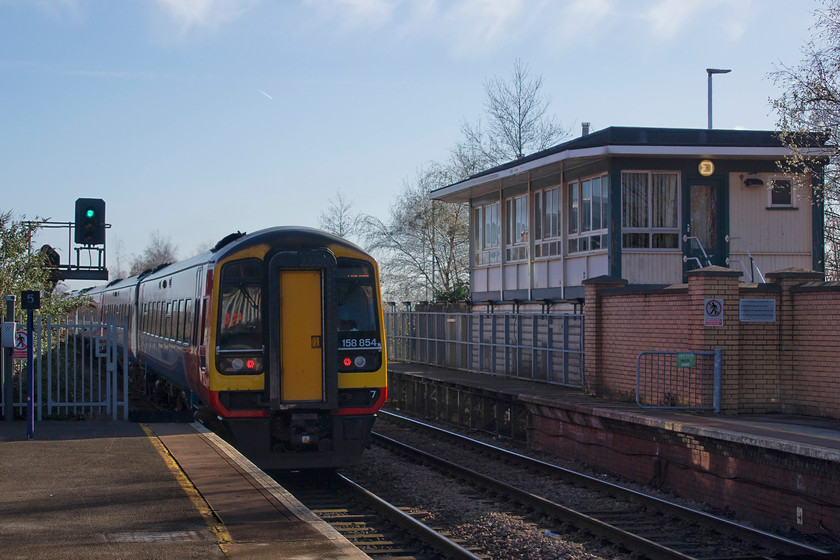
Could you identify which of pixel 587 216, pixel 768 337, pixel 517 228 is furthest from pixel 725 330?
pixel 517 228

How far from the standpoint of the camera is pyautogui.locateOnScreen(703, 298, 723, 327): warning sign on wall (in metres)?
11.9

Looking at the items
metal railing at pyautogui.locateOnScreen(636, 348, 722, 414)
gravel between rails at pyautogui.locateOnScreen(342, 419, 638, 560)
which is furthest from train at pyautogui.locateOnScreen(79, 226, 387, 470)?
metal railing at pyautogui.locateOnScreen(636, 348, 722, 414)

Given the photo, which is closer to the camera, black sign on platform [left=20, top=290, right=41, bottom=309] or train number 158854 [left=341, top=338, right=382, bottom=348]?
train number 158854 [left=341, top=338, right=382, bottom=348]

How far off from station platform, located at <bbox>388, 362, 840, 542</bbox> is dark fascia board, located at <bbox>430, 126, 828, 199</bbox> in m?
5.10

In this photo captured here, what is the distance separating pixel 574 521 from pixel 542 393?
620cm

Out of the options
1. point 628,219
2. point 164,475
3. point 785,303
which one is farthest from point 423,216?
point 164,475

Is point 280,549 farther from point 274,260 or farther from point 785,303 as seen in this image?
point 785,303

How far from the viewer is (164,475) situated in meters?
9.27

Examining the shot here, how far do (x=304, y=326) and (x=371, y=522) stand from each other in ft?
8.75

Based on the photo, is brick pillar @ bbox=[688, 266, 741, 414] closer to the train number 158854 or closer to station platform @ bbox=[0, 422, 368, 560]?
the train number 158854

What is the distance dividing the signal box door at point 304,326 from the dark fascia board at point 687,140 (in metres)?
8.25

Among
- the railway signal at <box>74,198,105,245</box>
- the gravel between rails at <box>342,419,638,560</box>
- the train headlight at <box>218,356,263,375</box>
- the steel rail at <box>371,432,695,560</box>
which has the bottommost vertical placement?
the gravel between rails at <box>342,419,638,560</box>

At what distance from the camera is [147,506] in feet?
25.5

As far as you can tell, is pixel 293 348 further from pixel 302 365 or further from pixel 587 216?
pixel 587 216
